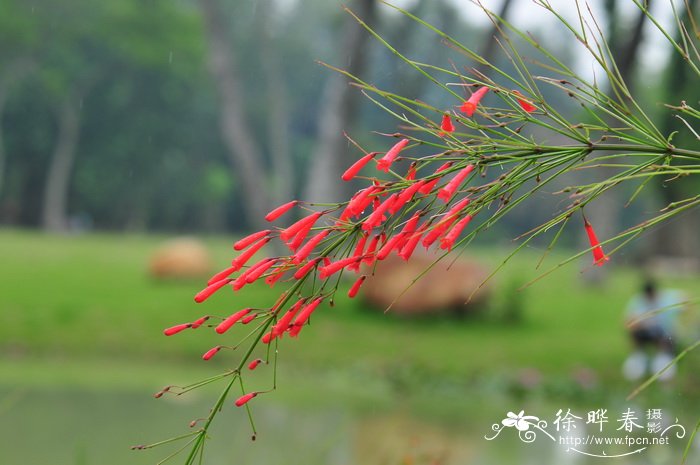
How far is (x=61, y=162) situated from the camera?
112 feet

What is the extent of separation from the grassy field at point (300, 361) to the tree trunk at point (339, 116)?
6.17ft

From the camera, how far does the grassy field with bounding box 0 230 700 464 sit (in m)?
8.84

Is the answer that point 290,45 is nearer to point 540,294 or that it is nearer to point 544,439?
point 540,294

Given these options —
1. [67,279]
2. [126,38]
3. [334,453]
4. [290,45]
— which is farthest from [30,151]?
[334,453]

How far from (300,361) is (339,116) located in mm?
4262

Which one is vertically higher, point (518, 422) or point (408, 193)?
point (408, 193)

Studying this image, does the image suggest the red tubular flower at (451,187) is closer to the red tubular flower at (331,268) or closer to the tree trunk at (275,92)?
the red tubular flower at (331,268)

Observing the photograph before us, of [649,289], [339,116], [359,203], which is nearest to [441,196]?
[359,203]

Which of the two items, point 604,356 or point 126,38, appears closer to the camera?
point 604,356

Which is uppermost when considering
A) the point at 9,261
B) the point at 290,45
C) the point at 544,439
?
the point at 290,45

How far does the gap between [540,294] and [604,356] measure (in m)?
5.32

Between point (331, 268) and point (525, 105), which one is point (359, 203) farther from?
point (525, 105)

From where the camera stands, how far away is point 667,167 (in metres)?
1.84

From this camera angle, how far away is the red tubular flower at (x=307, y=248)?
178cm
